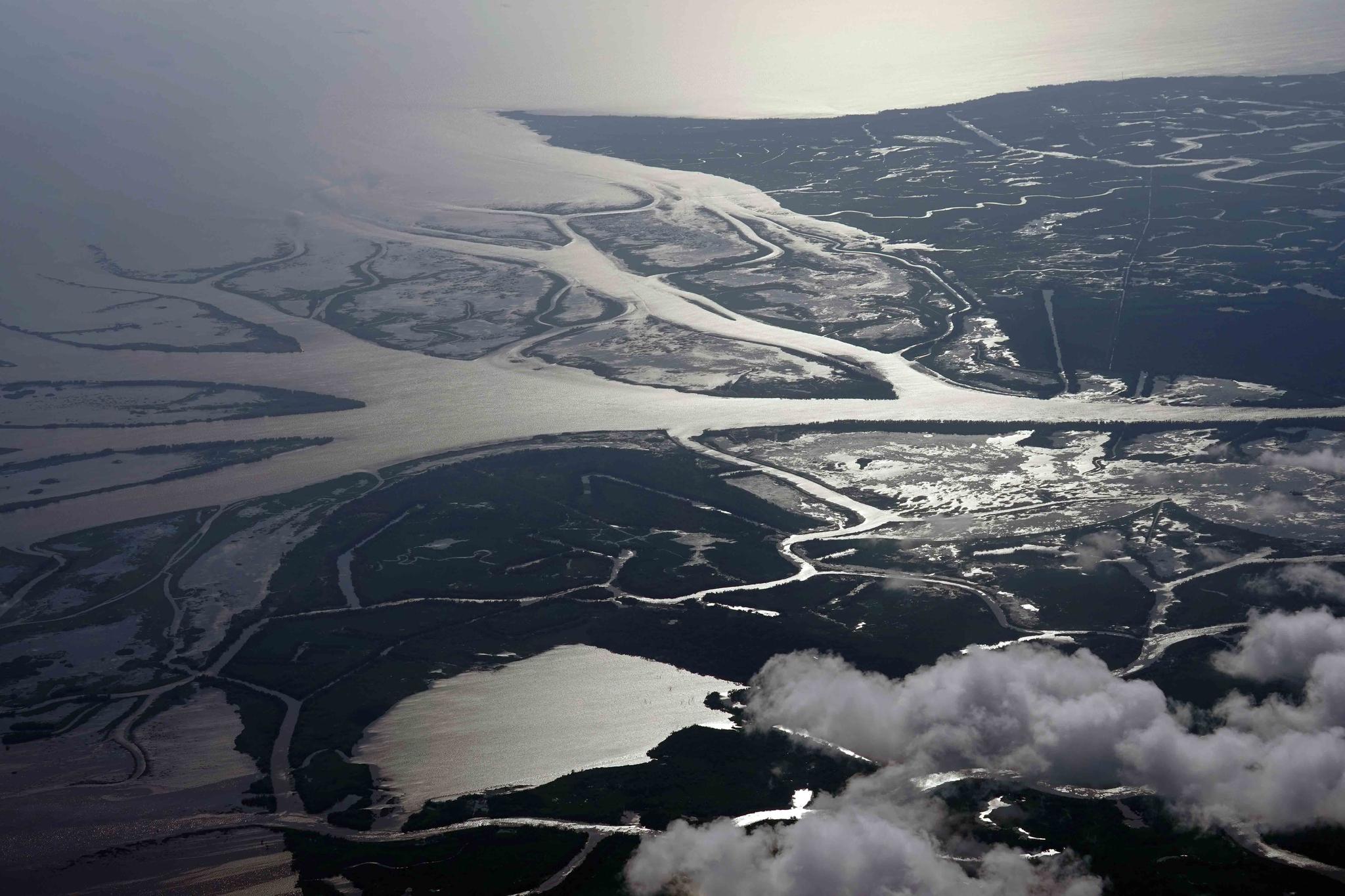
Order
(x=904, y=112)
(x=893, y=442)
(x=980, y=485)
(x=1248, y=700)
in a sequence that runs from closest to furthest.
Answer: (x=1248, y=700) → (x=980, y=485) → (x=893, y=442) → (x=904, y=112)

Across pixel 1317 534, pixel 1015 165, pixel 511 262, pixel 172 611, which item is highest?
pixel 1015 165

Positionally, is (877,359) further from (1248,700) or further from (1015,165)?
(1015,165)

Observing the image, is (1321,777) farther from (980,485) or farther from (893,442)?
(893,442)

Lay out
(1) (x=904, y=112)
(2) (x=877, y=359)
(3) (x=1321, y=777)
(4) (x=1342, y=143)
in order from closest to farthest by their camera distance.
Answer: (3) (x=1321, y=777) → (2) (x=877, y=359) → (4) (x=1342, y=143) → (1) (x=904, y=112)

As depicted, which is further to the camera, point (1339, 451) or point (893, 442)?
point (893, 442)

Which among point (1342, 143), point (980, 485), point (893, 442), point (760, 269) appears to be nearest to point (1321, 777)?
point (980, 485)

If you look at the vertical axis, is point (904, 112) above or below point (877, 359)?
above

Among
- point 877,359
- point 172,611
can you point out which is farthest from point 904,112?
point 172,611

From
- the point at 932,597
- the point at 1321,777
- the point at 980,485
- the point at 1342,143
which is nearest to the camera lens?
the point at 1321,777

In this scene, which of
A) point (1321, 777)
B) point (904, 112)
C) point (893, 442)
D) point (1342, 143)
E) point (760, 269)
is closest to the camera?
point (1321, 777)
